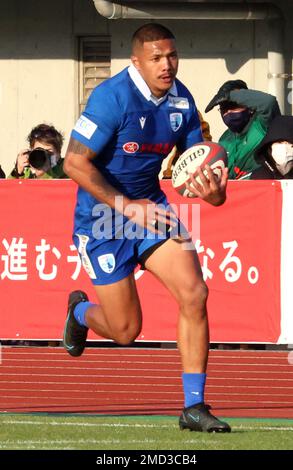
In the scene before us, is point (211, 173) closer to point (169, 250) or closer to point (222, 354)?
point (169, 250)

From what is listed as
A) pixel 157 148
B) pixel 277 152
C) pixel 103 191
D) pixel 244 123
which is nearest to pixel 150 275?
pixel 277 152

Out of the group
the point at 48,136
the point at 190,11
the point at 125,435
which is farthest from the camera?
the point at 190,11

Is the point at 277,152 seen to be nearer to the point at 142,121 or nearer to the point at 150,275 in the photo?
the point at 150,275

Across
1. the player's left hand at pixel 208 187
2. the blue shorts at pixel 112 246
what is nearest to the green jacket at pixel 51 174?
the blue shorts at pixel 112 246

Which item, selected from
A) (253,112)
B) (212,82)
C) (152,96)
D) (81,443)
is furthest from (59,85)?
(81,443)

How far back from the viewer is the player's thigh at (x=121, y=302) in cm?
970

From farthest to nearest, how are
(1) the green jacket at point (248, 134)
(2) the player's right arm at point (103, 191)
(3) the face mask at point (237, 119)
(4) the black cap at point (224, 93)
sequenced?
(4) the black cap at point (224, 93) < (3) the face mask at point (237, 119) < (1) the green jacket at point (248, 134) < (2) the player's right arm at point (103, 191)

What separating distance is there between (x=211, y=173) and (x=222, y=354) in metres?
5.54

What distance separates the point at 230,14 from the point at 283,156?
17.2 feet

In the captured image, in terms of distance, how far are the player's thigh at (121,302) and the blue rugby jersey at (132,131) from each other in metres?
0.50

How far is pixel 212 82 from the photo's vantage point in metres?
19.8

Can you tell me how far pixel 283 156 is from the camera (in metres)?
14.2

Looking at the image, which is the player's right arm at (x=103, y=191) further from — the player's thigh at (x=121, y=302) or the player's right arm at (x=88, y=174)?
the player's thigh at (x=121, y=302)

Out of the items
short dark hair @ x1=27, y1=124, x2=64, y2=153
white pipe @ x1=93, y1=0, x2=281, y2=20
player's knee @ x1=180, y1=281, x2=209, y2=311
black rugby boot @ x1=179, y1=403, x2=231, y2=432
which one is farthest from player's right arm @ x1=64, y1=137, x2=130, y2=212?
white pipe @ x1=93, y1=0, x2=281, y2=20
